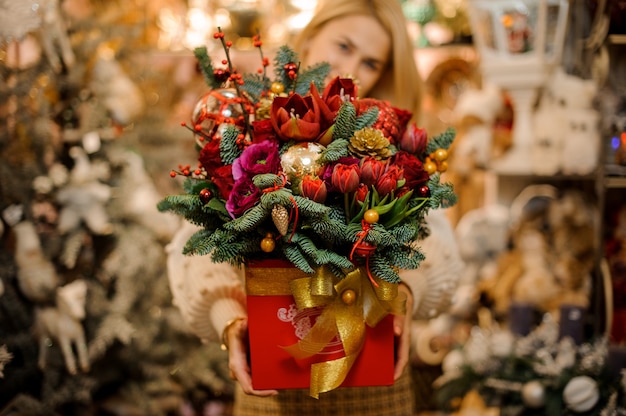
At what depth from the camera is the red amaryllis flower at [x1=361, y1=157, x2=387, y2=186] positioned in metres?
0.82

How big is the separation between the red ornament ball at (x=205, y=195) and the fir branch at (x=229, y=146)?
48 millimetres

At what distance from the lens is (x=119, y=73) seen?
6.29ft

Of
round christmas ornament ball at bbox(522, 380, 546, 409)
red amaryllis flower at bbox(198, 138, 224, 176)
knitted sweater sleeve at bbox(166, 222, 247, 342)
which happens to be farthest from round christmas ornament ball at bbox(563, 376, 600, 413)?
red amaryllis flower at bbox(198, 138, 224, 176)

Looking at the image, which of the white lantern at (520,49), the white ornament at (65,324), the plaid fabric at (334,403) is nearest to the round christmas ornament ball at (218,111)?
the plaid fabric at (334,403)

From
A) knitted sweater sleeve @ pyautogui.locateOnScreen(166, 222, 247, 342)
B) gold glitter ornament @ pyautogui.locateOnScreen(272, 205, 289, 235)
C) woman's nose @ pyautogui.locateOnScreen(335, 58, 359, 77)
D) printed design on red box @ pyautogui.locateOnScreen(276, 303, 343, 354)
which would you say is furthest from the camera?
woman's nose @ pyautogui.locateOnScreen(335, 58, 359, 77)

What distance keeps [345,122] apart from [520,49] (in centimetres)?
130

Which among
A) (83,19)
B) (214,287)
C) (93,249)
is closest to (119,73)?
(83,19)

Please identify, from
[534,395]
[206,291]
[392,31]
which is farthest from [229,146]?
[534,395]

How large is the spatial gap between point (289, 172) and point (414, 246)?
216 mm

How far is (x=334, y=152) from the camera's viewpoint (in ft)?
2.71

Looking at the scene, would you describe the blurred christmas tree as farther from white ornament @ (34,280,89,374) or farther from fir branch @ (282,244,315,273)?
fir branch @ (282,244,315,273)

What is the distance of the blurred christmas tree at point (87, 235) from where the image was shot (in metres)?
1.56

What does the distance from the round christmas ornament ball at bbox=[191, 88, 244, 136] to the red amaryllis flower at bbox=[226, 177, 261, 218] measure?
16 cm

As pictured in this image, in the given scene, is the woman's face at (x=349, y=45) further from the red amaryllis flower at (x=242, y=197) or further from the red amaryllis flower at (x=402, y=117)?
the red amaryllis flower at (x=242, y=197)
